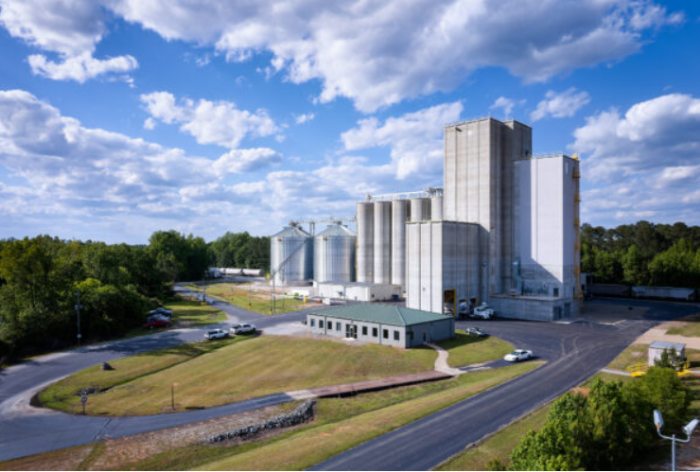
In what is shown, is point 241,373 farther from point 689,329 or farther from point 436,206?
point 689,329

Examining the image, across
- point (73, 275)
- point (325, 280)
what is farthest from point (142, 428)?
point (325, 280)

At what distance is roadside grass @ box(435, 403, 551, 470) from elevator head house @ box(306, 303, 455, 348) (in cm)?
2670

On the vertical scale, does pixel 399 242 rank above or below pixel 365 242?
below

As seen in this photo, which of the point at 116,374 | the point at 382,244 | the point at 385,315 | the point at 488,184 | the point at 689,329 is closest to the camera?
the point at 116,374

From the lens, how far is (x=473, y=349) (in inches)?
2172

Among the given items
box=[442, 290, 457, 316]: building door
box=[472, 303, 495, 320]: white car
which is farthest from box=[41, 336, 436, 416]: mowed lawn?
box=[472, 303, 495, 320]: white car

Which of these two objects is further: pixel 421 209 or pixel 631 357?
pixel 421 209

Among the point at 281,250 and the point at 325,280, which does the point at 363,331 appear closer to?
the point at 325,280

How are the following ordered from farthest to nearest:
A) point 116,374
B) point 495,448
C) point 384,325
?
point 384,325 < point 116,374 < point 495,448

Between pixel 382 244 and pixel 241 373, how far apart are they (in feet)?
216

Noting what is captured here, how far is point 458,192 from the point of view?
86812 millimetres

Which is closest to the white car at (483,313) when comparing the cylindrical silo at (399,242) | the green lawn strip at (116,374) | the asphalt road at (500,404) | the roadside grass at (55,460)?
the asphalt road at (500,404)

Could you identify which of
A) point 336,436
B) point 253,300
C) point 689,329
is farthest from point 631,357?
point 253,300

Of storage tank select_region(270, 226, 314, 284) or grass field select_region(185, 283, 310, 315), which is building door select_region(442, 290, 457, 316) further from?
storage tank select_region(270, 226, 314, 284)
